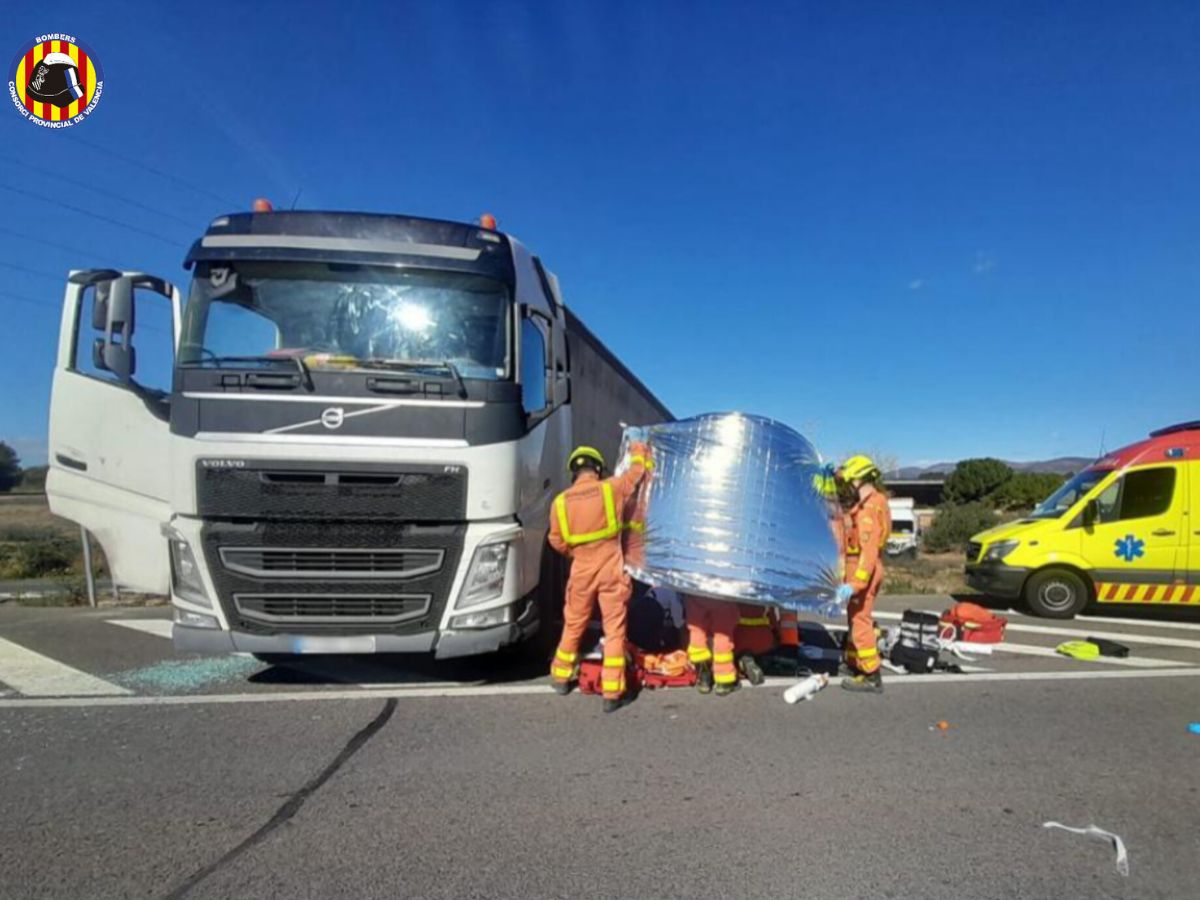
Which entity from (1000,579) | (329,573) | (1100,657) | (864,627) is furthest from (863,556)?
(1000,579)

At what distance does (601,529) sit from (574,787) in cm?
175

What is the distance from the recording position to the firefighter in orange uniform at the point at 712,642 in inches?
198

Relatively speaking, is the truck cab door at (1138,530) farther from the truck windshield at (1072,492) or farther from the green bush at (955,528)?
the green bush at (955,528)

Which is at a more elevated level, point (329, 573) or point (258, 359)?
point (258, 359)

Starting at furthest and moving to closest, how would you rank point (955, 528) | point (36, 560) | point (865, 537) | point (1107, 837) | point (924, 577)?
point (955, 528)
point (36, 560)
point (924, 577)
point (865, 537)
point (1107, 837)

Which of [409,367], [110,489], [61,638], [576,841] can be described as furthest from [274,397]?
[61,638]

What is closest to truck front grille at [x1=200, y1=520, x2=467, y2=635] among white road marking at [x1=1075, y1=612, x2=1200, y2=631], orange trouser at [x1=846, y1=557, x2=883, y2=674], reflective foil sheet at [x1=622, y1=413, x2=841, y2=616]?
reflective foil sheet at [x1=622, y1=413, x2=841, y2=616]

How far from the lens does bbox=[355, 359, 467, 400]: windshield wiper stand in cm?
460

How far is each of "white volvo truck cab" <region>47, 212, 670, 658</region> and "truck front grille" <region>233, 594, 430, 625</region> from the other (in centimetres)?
1

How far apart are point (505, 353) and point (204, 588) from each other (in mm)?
2457

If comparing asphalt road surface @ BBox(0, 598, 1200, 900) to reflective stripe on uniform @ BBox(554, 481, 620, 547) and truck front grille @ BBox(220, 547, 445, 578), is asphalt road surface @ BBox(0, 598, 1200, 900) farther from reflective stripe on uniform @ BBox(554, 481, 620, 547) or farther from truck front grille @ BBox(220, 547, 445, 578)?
reflective stripe on uniform @ BBox(554, 481, 620, 547)

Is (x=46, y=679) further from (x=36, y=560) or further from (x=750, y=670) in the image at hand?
(x=36, y=560)

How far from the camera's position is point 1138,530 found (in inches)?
341

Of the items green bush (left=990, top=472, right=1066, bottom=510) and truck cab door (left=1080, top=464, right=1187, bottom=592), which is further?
green bush (left=990, top=472, right=1066, bottom=510)
